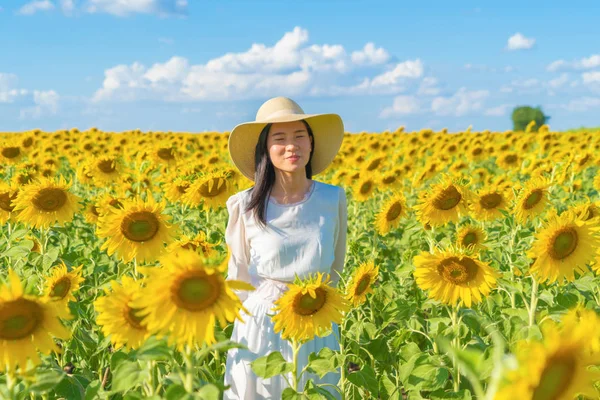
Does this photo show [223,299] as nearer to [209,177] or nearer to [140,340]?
[140,340]

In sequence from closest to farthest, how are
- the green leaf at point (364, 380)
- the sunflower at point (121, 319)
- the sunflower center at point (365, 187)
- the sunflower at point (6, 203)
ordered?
the sunflower at point (121, 319) → the green leaf at point (364, 380) → the sunflower at point (6, 203) → the sunflower center at point (365, 187)

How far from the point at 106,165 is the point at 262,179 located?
4.39 m

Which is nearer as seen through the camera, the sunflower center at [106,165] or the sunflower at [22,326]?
the sunflower at [22,326]

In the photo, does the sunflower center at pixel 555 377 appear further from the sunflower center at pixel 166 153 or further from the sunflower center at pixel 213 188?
the sunflower center at pixel 166 153

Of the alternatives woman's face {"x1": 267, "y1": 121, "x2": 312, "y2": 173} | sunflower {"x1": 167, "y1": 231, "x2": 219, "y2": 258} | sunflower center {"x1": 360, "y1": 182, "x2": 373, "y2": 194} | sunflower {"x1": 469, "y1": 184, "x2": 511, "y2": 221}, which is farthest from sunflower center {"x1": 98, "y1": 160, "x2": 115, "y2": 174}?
woman's face {"x1": 267, "y1": 121, "x2": 312, "y2": 173}

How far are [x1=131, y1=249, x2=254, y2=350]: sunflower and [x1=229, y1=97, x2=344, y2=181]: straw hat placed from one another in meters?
1.50

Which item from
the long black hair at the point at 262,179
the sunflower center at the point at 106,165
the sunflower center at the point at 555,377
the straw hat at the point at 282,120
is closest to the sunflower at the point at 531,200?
the straw hat at the point at 282,120

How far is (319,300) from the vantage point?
7.91 feet

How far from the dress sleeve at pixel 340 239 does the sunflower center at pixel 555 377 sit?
199 centimetres

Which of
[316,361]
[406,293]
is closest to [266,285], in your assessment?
[316,361]

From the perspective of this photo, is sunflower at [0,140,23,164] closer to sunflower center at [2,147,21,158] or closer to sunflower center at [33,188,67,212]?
sunflower center at [2,147,21,158]

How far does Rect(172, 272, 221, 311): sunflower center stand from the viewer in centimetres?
169

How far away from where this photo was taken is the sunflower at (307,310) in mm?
2385

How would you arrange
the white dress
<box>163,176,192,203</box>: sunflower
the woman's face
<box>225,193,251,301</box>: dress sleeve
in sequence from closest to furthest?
the white dress
the woman's face
<box>225,193,251,301</box>: dress sleeve
<box>163,176,192,203</box>: sunflower
